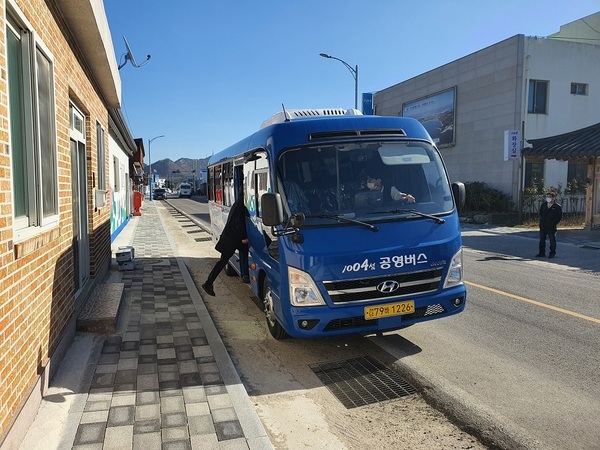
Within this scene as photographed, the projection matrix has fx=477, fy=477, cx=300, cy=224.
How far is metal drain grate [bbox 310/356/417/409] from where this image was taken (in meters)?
4.35

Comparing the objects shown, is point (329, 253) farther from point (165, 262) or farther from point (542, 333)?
point (165, 262)

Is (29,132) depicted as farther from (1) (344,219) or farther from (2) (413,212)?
(2) (413,212)

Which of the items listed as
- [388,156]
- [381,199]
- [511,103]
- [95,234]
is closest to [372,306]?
[381,199]

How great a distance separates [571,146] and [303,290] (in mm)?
17533

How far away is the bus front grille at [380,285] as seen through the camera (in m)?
4.61

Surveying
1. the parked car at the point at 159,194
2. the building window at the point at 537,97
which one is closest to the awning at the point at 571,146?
the building window at the point at 537,97

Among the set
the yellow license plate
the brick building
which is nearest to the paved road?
the yellow license plate

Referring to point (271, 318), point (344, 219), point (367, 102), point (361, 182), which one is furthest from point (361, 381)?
point (367, 102)

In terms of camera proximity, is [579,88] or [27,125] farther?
[579,88]

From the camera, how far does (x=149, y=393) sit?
414 cm

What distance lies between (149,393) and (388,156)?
137 inches

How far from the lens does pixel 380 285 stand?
15.4ft

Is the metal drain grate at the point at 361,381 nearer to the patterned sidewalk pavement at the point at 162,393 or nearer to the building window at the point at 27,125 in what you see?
the patterned sidewalk pavement at the point at 162,393

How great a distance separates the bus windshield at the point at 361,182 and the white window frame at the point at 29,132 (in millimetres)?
2294
